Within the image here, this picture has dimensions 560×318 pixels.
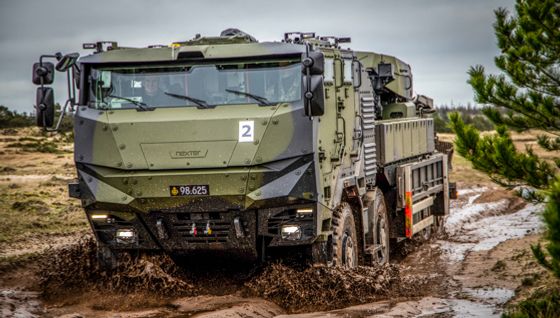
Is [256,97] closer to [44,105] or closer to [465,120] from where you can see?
[44,105]

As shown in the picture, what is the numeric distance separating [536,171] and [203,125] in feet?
12.1

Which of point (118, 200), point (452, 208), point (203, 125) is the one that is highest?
point (203, 125)

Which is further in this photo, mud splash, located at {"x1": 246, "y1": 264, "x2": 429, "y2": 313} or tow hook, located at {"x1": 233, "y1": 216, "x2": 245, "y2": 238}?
mud splash, located at {"x1": 246, "y1": 264, "x2": 429, "y2": 313}

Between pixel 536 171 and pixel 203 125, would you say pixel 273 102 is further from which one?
pixel 536 171

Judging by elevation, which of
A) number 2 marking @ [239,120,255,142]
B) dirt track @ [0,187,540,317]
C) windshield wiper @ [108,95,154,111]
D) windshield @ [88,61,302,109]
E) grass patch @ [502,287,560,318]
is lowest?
dirt track @ [0,187,540,317]

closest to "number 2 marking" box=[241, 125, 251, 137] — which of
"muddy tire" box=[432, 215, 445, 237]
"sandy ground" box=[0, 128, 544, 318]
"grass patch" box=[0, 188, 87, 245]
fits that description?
"sandy ground" box=[0, 128, 544, 318]

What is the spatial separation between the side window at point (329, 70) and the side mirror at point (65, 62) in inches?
121

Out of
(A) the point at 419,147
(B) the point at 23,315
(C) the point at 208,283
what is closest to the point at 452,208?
(A) the point at 419,147

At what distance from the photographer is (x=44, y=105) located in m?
10.9

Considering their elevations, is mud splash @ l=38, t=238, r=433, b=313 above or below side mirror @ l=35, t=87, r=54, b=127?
below

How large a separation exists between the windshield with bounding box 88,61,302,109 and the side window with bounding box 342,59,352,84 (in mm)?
1455

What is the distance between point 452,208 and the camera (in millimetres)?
23906

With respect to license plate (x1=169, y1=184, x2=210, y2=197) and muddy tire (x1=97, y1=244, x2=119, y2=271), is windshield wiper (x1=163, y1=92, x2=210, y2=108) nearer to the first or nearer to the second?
license plate (x1=169, y1=184, x2=210, y2=197)

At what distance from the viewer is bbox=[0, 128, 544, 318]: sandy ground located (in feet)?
34.9
